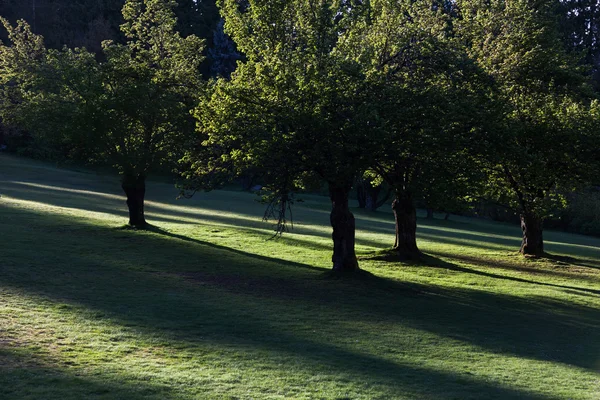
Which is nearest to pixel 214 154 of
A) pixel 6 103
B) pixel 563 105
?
pixel 563 105

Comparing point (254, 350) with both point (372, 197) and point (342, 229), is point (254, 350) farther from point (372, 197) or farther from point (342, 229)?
point (372, 197)

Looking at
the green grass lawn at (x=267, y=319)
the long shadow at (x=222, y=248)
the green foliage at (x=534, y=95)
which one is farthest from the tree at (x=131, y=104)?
the green foliage at (x=534, y=95)

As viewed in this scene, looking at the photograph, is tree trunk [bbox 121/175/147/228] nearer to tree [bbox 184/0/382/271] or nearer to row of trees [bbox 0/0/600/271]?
row of trees [bbox 0/0/600/271]

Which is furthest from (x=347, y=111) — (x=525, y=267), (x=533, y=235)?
(x=533, y=235)

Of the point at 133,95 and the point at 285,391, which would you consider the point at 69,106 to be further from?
the point at 285,391

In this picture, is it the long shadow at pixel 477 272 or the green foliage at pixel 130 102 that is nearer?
→ the long shadow at pixel 477 272

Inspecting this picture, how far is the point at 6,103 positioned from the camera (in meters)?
37.9

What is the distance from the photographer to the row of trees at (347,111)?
18047 mm

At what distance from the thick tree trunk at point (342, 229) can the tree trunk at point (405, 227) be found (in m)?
5.86

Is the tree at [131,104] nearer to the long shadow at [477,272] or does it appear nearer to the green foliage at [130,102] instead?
the green foliage at [130,102]

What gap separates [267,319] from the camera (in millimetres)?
14336

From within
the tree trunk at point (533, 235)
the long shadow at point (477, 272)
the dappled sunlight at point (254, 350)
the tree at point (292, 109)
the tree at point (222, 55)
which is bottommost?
the dappled sunlight at point (254, 350)

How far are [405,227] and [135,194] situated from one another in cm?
1072

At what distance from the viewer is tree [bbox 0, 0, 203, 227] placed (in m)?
25.3
